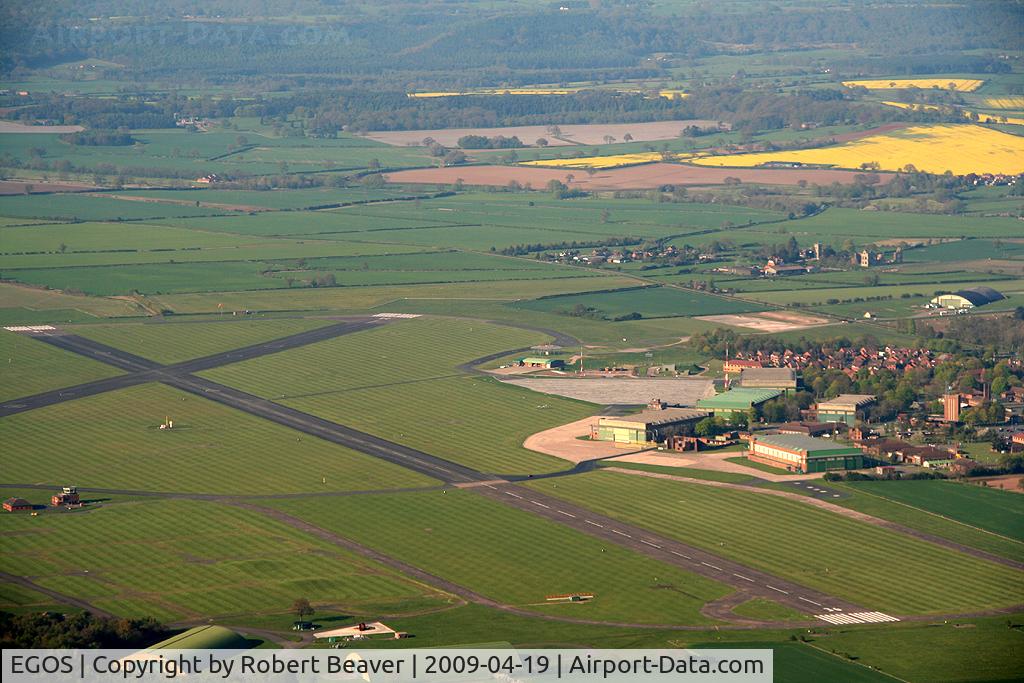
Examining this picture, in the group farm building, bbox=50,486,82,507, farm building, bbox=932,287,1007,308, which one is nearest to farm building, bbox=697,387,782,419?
farm building, bbox=932,287,1007,308

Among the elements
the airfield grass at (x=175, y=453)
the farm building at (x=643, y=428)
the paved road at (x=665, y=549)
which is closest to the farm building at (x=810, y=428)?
the farm building at (x=643, y=428)

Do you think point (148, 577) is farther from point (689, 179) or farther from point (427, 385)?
point (689, 179)

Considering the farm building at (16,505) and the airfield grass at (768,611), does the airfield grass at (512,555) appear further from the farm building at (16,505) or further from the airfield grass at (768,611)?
the farm building at (16,505)

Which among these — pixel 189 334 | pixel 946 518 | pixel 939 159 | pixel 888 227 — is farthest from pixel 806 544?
pixel 939 159

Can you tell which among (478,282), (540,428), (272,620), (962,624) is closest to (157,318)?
(478,282)

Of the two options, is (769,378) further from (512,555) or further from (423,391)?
(512,555)

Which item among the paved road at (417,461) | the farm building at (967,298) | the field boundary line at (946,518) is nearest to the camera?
the paved road at (417,461)
